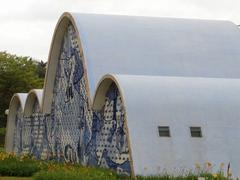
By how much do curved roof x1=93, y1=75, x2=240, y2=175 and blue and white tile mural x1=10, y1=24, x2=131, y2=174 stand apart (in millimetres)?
1065

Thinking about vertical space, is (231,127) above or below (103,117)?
below

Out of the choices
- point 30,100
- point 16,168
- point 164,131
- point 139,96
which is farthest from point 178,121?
point 30,100

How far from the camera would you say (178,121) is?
14.3 metres

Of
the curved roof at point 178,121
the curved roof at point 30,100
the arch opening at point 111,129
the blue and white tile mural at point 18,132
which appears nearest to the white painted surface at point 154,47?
the arch opening at point 111,129

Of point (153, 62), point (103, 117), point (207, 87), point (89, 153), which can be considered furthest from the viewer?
point (153, 62)

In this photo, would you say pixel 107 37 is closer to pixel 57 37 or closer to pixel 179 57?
pixel 179 57

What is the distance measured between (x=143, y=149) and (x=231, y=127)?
2.46 metres

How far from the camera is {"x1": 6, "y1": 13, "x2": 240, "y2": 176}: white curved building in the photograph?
46.4 ft

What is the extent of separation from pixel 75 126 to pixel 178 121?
28.6 feet

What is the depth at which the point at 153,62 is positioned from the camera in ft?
69.3

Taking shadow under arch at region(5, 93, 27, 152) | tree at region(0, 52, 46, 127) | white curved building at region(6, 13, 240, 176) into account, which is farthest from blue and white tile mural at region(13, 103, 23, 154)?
tree at region(0, 52, 46, 127)

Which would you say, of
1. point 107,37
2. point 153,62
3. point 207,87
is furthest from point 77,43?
point 207,87

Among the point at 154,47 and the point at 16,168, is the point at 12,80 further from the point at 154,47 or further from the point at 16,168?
the point at 16,168

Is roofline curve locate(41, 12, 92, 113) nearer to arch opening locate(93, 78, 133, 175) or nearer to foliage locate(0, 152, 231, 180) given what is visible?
arch opening locate(93, 78, 133, 175)
